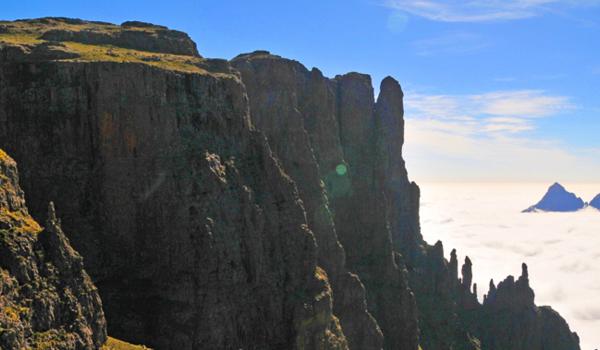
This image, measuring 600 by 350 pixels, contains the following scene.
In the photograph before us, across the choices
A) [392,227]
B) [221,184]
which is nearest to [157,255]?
Result: [221,184]

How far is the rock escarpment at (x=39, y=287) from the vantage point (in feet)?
154

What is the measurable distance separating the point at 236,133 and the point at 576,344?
150789mm

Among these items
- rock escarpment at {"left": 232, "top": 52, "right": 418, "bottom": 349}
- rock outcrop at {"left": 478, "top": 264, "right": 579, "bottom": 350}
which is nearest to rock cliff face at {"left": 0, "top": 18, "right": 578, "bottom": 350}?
rock escarpment at {"left": 232, "top": 52, "right": 418, "bottom": 349}

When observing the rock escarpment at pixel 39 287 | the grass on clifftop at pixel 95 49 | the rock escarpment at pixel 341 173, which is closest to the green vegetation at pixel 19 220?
the rock escarpment at pixel 39 287

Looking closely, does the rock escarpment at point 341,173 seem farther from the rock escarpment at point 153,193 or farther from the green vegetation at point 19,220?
the green vegetation at point 19,220

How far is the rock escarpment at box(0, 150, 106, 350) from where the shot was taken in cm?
4697

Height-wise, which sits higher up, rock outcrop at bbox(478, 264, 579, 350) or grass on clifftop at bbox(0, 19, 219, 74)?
grass on clifftop at bbox(0, 19, 219, 74)

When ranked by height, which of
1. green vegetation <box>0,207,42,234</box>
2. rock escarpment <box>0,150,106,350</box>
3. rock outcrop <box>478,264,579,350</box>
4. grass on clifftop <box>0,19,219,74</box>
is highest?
grass on clifftop <box>0,19,219,74</box>

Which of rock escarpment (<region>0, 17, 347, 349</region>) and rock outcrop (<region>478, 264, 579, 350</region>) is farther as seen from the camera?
rock outcrop (<region>478, 264, 579, 350</region>)

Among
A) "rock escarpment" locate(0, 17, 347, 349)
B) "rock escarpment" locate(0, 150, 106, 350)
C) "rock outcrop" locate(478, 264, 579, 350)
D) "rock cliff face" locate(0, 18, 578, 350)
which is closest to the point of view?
"rock escarpment" locate(0, 150, 106, 350)

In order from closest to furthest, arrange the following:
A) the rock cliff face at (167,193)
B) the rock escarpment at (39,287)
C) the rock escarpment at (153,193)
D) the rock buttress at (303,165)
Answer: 1. the rock escarpment at (39,287)
2. the rock escarpment at (153,193)
3. the rock cliff face at (167,193)
4. the rock buttress at (303,165)

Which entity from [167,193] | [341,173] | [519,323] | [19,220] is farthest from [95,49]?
[519,323]

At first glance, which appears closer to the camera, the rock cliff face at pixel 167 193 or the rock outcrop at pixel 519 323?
the rock cliff face at pixel 167 193

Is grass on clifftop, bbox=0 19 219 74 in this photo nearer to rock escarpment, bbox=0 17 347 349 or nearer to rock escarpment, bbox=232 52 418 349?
rock escarpment, bbox=0 17 347 349
